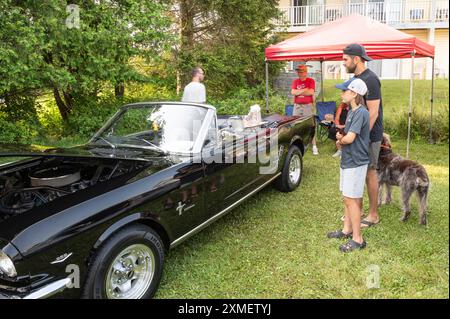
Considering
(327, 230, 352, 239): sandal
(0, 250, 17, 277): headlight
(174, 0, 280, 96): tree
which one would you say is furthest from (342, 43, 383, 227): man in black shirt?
(174, 0, 280, 96): tree

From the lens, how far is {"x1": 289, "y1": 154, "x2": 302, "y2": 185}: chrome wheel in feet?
18.8

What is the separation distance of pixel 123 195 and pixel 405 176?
3151 mm

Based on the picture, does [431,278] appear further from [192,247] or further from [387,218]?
[192,247]

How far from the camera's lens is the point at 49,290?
2285 millimetres

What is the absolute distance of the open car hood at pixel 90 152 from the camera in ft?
11.0

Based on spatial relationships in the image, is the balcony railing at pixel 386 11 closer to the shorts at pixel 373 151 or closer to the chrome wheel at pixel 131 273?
the shorts at pixel 373 151

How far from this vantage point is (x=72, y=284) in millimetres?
2416

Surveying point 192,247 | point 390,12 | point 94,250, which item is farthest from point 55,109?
point 390,12

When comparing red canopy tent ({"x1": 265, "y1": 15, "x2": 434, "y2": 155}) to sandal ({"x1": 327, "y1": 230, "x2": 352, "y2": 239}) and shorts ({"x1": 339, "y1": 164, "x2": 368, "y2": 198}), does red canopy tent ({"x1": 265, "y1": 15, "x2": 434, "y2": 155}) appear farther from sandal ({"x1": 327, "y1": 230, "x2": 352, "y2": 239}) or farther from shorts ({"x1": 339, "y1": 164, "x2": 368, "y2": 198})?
shorts ({"x1": 339, "y1": 164, "x2": 368, "y2": 198})

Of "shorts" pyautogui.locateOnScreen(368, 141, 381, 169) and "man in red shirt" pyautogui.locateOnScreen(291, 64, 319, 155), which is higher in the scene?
"man in red shirt" pyautogui.locateOnScreen(291, 64, 319, 155)

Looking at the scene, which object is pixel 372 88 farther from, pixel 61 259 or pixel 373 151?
pixel 61 259

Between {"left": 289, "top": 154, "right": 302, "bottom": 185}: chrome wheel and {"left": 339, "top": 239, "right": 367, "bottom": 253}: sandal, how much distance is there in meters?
1.91

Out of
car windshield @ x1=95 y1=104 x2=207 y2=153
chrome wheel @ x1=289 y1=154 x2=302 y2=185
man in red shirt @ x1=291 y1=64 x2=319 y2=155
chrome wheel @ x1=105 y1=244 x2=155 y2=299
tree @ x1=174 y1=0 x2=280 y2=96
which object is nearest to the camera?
chrome wheel @ x1=105 y1=244 x2=155 y2=299

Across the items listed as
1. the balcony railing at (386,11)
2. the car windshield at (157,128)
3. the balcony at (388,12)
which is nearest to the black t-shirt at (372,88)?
the car windshield at (157,128)
